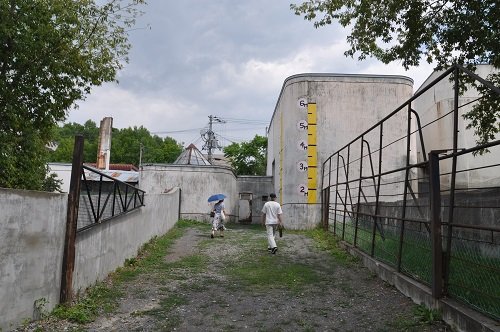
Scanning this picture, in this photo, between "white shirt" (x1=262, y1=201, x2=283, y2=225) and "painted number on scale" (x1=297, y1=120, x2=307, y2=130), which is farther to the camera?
"painted number on scale" (x1=297, y1=120, x2=307, y2=130)

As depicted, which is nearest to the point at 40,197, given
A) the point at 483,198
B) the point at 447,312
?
the point at 447,312

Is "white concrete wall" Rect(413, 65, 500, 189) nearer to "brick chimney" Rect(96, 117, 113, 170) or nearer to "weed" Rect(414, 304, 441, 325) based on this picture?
"weed" Rect(414, 304, 441, 325)

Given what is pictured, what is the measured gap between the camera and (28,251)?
16.0 ft

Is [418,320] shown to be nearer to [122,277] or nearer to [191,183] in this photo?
[122,277]

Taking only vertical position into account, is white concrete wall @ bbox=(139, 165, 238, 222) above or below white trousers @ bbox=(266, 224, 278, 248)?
above

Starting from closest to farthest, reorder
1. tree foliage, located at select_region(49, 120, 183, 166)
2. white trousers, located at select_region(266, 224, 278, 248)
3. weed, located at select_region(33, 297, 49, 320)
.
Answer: weed, located at select_region(33, 297, 49, 320), white trousers, located at select_region(266, 224, 278, 248), tree foliage, located at select_region(49, 120, 183, 166)

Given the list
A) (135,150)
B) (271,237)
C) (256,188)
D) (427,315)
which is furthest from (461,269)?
(135,150)

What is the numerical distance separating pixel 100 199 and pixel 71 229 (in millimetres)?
1698

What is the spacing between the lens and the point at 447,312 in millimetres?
4910

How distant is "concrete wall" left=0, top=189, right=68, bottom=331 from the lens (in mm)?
4496

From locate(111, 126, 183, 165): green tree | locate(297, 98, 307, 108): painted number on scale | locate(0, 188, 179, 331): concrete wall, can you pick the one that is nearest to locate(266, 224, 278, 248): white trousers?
locate(0, 188, 179, 331): concrete wall

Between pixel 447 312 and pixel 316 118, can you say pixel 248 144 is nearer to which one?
pixel 316 118

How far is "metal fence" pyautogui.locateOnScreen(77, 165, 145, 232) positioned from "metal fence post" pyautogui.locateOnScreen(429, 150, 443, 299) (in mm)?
4831

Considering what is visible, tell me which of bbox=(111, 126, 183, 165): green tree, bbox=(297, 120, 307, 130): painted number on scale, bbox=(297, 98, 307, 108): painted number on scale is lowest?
bbox=(297, 120, 307, 130): painted number on scale
